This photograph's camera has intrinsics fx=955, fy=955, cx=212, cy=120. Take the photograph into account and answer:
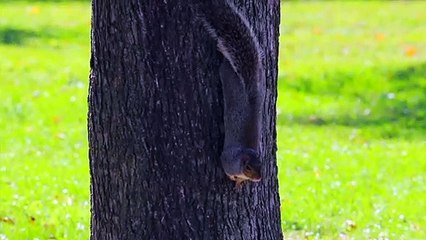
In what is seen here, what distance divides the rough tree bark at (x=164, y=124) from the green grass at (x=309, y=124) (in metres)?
2.16

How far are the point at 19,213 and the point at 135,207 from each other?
2653 millimetres

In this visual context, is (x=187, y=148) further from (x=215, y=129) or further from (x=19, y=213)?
(x=19, y=213)

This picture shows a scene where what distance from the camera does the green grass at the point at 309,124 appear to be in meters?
6.54

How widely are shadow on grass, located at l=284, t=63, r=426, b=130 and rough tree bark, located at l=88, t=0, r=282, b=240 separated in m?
6.36

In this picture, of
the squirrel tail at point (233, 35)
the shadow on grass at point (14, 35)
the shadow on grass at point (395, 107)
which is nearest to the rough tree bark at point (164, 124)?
the squirrel tail at point (233, 35)

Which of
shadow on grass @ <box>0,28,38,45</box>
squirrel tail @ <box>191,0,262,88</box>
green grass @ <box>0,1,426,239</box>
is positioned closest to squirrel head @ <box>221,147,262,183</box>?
squirrel tail @ <box>191,0,262,88</box>

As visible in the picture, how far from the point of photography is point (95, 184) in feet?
13.3

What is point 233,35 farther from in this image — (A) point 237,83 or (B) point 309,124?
(B) point 309,124

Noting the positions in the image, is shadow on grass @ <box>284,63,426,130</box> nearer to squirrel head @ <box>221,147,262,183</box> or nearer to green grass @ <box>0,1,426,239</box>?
green grass @ <box>0,1,426,239</box>

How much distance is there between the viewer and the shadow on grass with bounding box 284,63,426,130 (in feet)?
33.6

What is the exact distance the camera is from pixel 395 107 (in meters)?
10.8

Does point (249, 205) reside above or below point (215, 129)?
below

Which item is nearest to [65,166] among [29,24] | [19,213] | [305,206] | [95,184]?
[19,213]

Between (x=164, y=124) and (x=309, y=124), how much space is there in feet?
21.1
